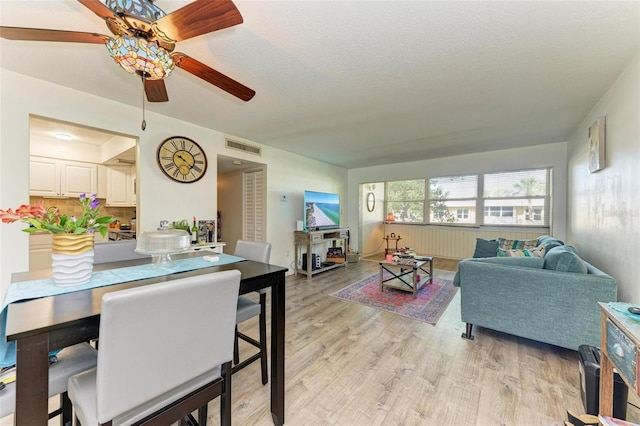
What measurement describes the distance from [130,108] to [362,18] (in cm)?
270

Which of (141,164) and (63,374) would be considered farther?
(141,164)

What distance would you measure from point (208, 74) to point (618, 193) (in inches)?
133

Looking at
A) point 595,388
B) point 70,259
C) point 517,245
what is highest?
point 70,259

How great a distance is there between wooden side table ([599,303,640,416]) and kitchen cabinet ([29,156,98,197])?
5984 mm

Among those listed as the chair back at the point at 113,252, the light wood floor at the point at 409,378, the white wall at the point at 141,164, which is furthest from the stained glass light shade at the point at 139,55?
the light wood floor at the point at 409,378

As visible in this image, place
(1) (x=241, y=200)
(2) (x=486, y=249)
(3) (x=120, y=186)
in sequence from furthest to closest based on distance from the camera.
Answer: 1. (1) (x=241, y=200)
2. (3) (x=120, y=186)
3. (2) (x=486, y=249)

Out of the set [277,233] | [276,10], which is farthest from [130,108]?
[277,233]

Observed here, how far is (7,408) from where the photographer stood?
2.91 feet

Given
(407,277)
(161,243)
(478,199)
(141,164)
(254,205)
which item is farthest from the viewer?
(478,199)

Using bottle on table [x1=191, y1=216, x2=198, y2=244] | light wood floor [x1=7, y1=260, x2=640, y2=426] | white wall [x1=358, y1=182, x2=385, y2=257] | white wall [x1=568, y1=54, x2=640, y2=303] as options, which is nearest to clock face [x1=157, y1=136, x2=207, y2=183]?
bottle on table [x1=191, y1=216, x2=198, y2=244]

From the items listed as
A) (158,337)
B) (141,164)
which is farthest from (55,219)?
(141,164)

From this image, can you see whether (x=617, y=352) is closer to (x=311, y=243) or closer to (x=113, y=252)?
(x=113, y=252)

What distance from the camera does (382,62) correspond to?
1875mm

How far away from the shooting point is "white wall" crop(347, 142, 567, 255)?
13.5ft
